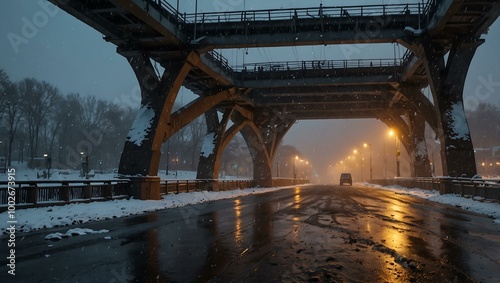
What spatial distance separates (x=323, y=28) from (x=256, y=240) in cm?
1940

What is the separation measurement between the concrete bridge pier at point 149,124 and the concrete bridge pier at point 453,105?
1700cm

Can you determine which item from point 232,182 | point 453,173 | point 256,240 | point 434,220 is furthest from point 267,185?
point 256,240

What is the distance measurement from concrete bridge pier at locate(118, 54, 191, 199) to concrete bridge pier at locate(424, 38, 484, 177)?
17.0 m

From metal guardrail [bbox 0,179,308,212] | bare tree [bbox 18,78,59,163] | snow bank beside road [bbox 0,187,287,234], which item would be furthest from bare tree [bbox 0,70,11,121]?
snow bank beside road [bbox 0,187,287,234]

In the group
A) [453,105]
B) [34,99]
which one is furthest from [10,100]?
[453,105]

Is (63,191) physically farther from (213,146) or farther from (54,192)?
(213,146)

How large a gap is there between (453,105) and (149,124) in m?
20.2

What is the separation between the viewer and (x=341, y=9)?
24.0 m

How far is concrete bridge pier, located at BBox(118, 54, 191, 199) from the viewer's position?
2308 centimetres

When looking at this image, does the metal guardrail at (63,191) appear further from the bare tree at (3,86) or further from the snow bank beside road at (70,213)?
the bare tree at (3,86)

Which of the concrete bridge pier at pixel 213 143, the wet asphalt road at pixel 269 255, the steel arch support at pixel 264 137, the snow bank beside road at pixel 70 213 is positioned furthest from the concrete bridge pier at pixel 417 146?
the wet asphalt road at pixel 269 255

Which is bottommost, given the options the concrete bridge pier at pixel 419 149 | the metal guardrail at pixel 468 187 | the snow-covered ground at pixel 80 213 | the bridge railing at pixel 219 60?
the snow-covered ground at pixel 80 213

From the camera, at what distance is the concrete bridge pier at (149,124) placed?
909 inches

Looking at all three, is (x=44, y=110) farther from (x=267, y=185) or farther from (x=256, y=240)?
(x=256, y=240)
